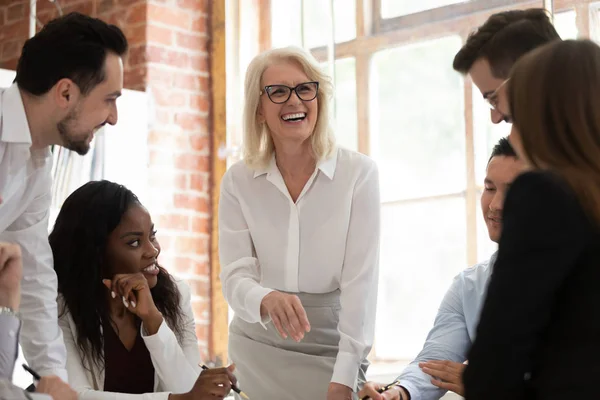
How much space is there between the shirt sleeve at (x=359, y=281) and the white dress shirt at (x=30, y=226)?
0.70 metres

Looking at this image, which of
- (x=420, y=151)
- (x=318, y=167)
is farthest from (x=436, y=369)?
(x=420, y=151)

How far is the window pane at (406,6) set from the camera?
11.9 ft

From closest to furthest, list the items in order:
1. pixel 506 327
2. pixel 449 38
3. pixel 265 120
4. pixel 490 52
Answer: pixel 506 327 → pixel 490 52 → pixel 265 120 → pixel 449 38

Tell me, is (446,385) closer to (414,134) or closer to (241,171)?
(241,171)

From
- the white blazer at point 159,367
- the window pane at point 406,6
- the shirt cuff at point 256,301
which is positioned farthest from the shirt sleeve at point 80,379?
the window pane at point 406,6

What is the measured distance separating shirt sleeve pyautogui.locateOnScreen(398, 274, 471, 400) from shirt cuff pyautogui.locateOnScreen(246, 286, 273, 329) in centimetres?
39

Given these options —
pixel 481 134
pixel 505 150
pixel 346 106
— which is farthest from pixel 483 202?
pixel 346 106

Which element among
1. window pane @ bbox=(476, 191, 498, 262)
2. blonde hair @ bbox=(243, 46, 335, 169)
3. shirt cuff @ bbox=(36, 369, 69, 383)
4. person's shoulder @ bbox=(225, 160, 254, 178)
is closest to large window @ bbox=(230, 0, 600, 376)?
window pane @ bbox=(476, 191, 498, 262)

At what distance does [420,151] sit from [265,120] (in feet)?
3.80

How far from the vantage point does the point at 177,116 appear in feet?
13.8

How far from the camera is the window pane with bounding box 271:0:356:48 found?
3930 millimetres

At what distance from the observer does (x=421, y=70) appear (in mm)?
3656

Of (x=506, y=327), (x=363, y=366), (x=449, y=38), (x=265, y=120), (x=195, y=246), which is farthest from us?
(x=195, y=246)

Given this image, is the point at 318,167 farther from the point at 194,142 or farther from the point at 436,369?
the point at 194,142
